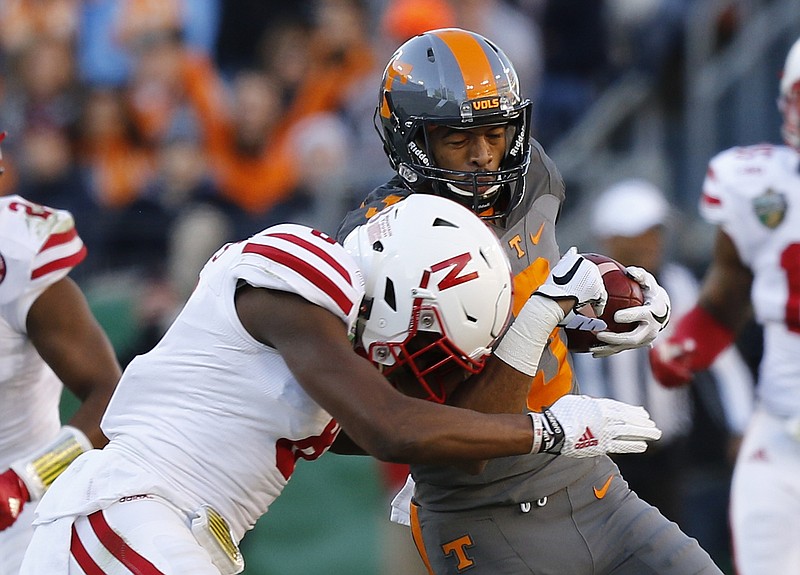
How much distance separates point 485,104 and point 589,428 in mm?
949

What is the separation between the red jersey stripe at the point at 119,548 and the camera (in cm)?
294

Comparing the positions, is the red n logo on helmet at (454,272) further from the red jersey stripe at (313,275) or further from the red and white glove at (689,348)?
the red and white glove at (689,348)

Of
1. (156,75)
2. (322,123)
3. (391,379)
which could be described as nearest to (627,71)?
(322,123)

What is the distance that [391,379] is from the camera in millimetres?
3365

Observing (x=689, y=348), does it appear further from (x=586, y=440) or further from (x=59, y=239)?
(x=59, y=239)

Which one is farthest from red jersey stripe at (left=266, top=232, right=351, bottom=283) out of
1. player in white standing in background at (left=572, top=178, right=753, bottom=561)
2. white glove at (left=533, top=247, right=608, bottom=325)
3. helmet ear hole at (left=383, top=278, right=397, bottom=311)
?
player in white standing in background at (left=572, top=178, right=753, bottom=561)

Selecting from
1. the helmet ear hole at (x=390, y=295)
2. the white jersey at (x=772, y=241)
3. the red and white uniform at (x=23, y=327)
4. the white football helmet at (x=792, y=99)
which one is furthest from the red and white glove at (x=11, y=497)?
the white football helmet at (x=792, y=99)

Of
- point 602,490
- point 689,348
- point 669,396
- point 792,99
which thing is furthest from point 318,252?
point 669,396

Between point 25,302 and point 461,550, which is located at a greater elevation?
point 25,302

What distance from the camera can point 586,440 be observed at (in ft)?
9.90

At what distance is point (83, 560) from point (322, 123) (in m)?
5.40

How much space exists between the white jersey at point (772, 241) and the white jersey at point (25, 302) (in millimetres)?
2382

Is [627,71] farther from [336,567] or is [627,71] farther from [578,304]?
[578,304]

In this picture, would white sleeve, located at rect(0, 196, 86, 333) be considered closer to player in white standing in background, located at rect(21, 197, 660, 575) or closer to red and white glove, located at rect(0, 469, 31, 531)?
red and white glove, located at rect(0, 469, 31, 531)
